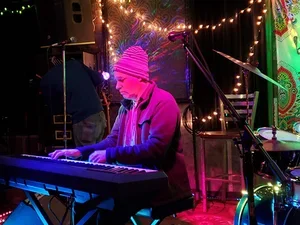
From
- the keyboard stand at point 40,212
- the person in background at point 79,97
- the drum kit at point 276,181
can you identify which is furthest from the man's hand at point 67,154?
the person in background at point 79,97

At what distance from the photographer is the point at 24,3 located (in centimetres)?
600

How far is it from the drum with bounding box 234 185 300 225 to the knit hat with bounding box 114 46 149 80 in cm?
126

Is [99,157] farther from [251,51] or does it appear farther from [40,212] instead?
[251,51]

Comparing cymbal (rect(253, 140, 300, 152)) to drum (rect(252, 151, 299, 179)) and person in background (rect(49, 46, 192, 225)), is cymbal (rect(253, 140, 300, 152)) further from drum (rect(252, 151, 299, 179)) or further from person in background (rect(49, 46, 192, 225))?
person in background (rect(49, 46, 192, 225))

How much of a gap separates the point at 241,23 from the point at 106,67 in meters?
1.75

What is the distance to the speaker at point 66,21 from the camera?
4238mm

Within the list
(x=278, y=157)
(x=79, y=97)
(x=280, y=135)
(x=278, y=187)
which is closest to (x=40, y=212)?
(x=278, y=187)

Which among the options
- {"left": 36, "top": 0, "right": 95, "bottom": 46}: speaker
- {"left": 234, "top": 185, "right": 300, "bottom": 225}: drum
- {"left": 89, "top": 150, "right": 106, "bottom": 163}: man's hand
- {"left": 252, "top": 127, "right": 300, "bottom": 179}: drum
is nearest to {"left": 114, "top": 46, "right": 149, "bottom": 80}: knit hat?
{"left": 89, "top": 150, "right": 106, "bottom": 163}: man's hand

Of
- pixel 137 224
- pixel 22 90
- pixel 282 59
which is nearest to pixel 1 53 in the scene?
pixel 22 90

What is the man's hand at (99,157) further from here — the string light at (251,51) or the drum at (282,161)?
the string light at (251,51)

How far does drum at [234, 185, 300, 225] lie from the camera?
2498mm

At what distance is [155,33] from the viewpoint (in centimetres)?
471

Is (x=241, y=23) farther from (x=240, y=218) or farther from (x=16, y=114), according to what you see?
(x=16, y=114)

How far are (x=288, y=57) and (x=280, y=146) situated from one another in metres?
2.14
